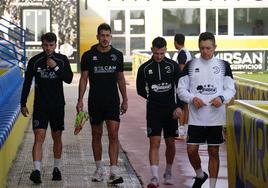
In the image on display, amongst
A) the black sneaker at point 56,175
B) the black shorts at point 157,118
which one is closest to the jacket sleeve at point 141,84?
the black shorts at point 157,118

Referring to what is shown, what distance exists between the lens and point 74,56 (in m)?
35.6

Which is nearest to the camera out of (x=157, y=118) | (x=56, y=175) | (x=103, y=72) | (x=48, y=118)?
(x=157, y=118)

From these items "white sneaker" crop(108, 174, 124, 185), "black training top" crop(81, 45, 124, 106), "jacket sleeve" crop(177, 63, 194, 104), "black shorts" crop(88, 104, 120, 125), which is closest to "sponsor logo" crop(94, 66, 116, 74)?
"black training top" crop(81, 45, 124, 106)

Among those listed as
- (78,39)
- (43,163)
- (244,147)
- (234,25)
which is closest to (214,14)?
(234,25)

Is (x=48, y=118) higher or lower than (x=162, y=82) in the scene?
lower

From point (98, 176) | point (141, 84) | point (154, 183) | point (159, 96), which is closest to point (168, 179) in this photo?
point (154, 183)

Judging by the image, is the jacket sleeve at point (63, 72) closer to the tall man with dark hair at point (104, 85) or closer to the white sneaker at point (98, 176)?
the tall man with dark hair at point (104, 85)

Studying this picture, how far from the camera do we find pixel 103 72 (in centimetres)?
979

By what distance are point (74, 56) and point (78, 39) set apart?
80cm

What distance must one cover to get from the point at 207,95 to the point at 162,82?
35.3 inches

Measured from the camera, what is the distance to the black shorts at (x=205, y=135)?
877cm

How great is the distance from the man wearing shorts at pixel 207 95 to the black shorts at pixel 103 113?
1.26 m

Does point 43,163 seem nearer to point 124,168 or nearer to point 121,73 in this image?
point 124,168

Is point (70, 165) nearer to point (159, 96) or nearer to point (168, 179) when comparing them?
point (168, 179)
